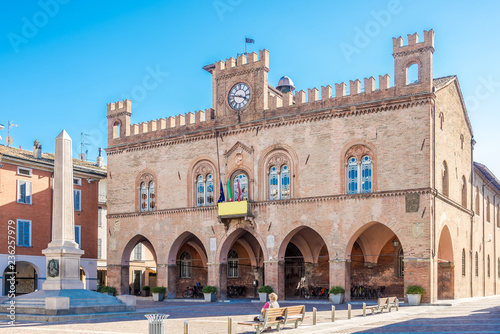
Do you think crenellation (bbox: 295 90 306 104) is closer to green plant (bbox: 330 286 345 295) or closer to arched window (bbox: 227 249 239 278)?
green plant (bbox: 330 286 345 295)

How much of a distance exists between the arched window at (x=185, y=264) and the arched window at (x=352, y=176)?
46.4 ft

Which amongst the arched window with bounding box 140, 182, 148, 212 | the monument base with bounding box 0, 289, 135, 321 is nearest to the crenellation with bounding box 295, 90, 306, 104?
the arched window with bounding box 140, 182, 148, 212

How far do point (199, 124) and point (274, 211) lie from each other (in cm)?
711

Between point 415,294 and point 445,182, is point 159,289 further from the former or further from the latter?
point 445,182

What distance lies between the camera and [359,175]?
2972 cm

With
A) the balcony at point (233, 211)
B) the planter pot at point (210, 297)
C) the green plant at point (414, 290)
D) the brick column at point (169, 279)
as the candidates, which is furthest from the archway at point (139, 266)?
the green plant at point (414, 290)

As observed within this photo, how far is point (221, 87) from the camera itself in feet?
114

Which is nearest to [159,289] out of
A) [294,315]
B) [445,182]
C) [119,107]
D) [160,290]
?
[160,290]

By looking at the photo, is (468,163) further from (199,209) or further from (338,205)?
(199,209)

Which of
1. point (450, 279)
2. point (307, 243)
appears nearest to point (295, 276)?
point (307, 243)

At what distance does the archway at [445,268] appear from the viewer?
3105 cm

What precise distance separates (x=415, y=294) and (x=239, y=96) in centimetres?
1401

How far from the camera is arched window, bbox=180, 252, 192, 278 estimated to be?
40.0 metres

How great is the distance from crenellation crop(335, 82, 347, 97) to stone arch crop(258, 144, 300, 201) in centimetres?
365
